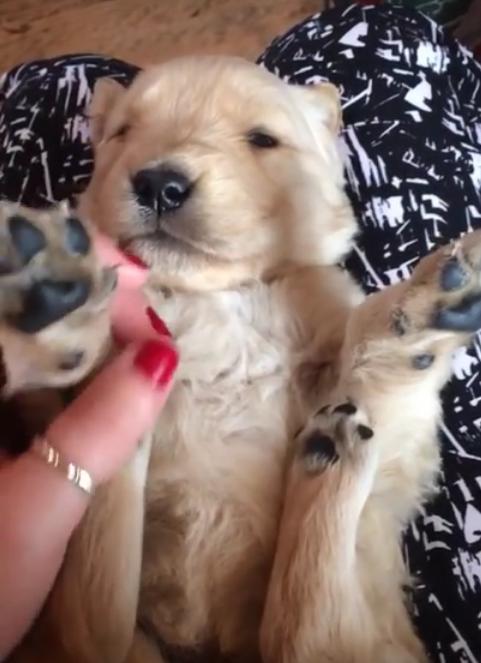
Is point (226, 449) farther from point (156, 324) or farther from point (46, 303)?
point (46, 303)

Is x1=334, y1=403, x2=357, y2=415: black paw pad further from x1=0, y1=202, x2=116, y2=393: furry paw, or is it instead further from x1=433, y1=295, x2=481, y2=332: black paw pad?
x1=0, y1=202, x2=116, y2=393: furry paw

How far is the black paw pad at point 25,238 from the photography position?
1166 millimetres

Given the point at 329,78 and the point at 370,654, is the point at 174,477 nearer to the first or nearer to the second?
the point at 370,654

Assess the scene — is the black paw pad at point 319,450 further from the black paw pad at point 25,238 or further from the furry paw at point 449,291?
the black paw pad at point 25,238

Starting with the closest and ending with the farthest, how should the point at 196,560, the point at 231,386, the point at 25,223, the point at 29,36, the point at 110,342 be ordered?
the point at 25,223
the point at 110,342
the point at 196,560
the point at 231,386
the point at 29,36

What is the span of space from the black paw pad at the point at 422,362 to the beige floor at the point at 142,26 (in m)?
1.92

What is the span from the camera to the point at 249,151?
164 centimetres

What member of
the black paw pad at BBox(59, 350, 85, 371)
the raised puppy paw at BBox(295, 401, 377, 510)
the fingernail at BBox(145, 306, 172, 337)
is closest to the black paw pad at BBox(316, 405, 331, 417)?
the raised puppy paw at BBox(295, 401, 377, 510)

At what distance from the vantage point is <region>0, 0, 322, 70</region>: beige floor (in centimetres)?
327

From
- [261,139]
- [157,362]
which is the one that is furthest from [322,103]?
[157,362]

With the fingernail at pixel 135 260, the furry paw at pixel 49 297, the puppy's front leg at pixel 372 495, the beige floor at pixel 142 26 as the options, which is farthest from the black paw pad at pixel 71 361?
the beige floor at pixel 142 26

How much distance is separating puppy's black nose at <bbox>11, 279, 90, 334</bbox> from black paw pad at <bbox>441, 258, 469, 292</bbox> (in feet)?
1.51

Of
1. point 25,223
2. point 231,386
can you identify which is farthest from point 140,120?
point 25,223

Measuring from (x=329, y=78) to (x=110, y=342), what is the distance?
1.03m
